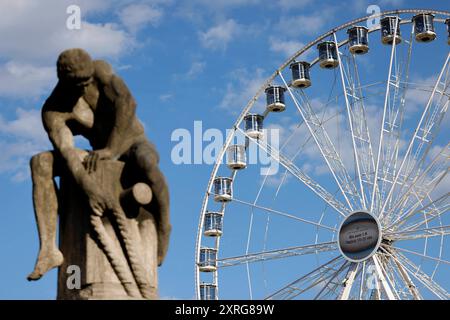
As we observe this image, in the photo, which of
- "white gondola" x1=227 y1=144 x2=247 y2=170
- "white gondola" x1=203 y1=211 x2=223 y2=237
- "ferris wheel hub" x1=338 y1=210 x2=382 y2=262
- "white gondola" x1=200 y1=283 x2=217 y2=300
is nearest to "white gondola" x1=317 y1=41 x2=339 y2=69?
"white gondola" x1=227 y1=144 x2=247 y2=170

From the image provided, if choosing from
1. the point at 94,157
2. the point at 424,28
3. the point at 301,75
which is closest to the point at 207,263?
the point at 301,75

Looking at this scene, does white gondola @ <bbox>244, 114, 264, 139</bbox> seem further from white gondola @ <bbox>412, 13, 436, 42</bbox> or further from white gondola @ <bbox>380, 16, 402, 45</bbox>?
white gondola @ <bbox>412, 13, 436, 42</bbox>

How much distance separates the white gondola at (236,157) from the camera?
3494 cm

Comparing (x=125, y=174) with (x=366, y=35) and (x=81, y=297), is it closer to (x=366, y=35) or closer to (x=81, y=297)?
(x=81, y=297)

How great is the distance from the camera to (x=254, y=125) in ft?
115

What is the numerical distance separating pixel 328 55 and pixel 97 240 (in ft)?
86.6

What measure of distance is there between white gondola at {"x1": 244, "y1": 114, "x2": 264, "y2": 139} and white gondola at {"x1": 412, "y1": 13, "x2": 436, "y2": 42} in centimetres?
646

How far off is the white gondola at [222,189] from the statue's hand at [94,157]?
26.4 m

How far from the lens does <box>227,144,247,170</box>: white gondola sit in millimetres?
34938

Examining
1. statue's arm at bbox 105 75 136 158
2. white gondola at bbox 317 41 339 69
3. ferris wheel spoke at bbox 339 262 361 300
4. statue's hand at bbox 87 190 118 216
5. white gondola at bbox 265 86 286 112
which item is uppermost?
white gondola at bbox 317 41 339 69

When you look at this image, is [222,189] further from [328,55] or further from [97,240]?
[97,240]

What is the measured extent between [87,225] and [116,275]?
0.49 m

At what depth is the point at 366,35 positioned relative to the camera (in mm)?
33438

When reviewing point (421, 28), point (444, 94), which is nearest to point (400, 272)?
point (444, 94)
